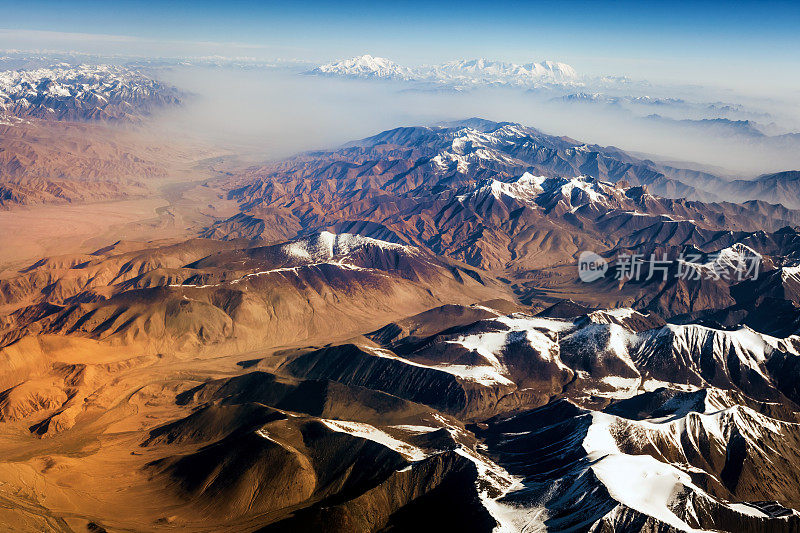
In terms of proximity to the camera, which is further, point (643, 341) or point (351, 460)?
point (643, 341)

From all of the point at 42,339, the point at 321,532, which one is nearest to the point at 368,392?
the point at 321,532

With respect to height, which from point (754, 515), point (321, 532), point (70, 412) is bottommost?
point (70, 412)

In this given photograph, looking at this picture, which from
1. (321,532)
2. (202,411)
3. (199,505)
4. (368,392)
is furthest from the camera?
(368,392)

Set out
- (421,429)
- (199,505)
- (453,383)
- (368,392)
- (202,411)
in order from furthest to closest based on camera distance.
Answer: (453,383), (368,392), (202,411), (421,429), (199,505)

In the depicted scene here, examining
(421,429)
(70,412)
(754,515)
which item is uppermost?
(754,515)

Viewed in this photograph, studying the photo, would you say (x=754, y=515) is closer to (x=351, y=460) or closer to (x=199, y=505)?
(x=351, y=460)

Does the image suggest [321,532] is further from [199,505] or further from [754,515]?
[754,515]

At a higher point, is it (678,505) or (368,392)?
(678,505)

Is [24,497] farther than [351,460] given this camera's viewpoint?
No

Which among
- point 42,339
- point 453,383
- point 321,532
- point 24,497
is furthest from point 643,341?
point 42,339
